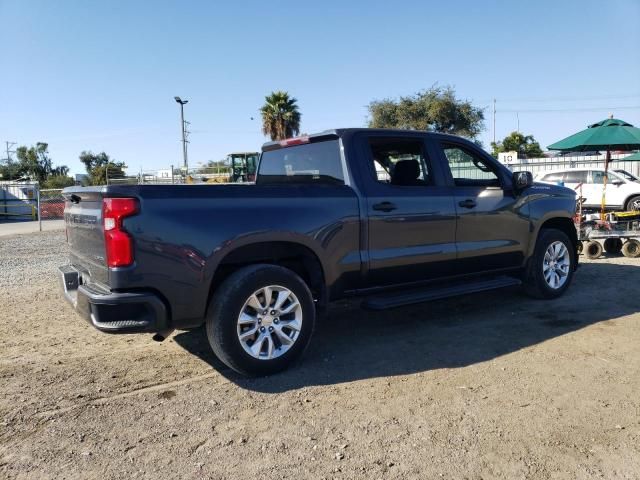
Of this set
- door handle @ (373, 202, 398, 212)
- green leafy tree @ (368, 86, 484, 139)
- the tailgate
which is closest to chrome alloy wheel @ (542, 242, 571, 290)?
door handle @ (373, 202, 398, 212)

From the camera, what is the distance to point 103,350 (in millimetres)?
4664

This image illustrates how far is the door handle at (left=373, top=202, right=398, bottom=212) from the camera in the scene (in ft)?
14.8

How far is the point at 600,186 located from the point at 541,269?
41.5 ft

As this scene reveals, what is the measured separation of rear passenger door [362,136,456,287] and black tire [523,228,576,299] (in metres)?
1.38

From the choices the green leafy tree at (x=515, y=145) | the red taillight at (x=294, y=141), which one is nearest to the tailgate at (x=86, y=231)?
the red taillight at (x=294, y=141)

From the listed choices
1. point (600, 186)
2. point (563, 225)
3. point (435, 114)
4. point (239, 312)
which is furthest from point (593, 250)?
point (435, 114)

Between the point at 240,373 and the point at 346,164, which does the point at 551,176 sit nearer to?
the point at 346,164

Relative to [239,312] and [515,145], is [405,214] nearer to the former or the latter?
[239,312]

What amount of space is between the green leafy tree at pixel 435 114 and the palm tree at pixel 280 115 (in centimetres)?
721

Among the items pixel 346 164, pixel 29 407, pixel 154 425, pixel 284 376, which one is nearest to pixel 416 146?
pixel 346 164

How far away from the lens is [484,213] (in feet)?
17.5

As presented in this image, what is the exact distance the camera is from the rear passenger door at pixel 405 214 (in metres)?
4.55

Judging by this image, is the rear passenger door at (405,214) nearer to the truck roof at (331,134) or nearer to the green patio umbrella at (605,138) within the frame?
→ the truck roof at (331,134)

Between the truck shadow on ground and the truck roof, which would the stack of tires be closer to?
the truck shadow on ground
